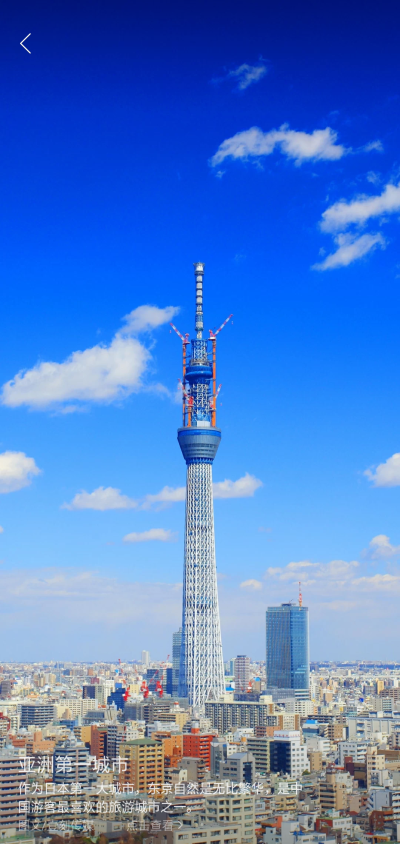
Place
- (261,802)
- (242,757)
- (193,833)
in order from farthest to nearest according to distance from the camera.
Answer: (242,757)
(261,802)
(193,833)

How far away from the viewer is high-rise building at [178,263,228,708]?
67.4m

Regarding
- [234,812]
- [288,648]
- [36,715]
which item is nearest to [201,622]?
[36,715]

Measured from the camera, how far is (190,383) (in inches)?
2726

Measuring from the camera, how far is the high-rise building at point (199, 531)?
6738 centimetres

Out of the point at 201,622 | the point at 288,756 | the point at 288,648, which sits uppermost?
the point at 201,622

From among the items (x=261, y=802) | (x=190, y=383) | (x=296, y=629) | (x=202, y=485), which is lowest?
(x=261, y=802)

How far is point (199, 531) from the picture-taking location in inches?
A: 2689

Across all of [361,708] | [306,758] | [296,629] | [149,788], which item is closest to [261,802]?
[149,788]

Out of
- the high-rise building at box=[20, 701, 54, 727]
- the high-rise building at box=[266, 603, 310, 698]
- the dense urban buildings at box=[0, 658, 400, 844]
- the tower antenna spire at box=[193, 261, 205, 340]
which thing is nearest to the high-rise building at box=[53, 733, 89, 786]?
the dense urban buildings at box=[0, 658, 400, 844]

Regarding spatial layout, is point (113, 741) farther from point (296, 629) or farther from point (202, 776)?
point (296, 629)

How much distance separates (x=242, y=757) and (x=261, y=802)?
549 cm

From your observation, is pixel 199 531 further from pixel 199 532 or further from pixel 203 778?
pixel 203 778

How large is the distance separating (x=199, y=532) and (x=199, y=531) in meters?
0.06

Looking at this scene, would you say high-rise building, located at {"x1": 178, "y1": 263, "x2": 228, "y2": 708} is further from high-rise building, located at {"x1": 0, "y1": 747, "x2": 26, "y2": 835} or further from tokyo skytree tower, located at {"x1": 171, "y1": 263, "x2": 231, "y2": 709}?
high-rise building, located at {"x1": 0, "y1": 747, "x2": 26, "y2": 835}
